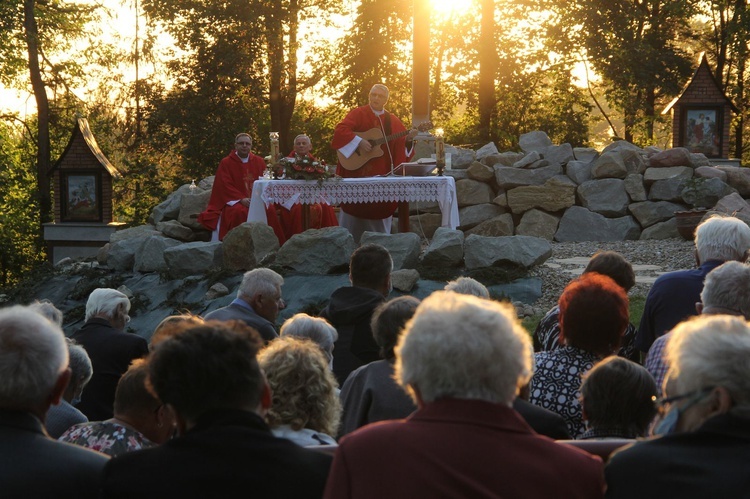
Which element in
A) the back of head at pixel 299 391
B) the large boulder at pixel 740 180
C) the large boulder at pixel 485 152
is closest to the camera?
the back of head at pixel 299 391

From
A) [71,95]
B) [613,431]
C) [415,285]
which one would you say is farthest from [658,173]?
[71,95]

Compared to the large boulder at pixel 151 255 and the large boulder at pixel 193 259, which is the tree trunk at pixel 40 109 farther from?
the large boulder at pixel 193 259

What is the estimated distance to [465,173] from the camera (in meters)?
16.8

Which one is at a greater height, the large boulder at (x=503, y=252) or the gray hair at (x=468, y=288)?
the gray hair at (x=468, y=288)

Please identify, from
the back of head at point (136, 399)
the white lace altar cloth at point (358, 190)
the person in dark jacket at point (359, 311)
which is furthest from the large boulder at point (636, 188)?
the back of head at point (136, 399)

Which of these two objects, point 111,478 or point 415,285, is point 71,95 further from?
point 111,478

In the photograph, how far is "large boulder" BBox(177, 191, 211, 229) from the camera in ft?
49.2

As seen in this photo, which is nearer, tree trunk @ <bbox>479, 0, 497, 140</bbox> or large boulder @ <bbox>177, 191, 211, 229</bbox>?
large boulder @ <bbox>177, 191, 211, 229</bbox>

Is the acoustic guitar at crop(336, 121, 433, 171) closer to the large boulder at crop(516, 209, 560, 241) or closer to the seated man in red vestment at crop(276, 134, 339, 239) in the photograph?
the seated man in red vestment at crop(276, 134, 339, 239)

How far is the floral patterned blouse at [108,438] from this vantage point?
337 cm

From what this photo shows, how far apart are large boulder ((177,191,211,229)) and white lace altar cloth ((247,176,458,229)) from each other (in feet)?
9.82

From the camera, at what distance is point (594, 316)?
3908 mm

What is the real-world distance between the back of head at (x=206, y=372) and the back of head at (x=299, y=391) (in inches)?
20.4

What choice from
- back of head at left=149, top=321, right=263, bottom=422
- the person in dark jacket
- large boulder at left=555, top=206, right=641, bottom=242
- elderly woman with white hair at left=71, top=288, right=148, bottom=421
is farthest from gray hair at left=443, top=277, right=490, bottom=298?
large boulder at left=555, top=206, right=641, bottom=242
